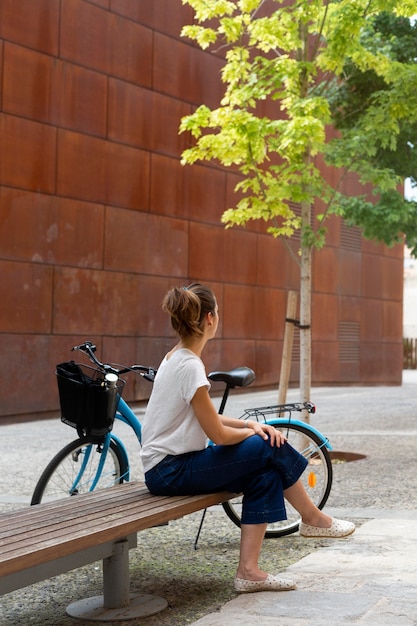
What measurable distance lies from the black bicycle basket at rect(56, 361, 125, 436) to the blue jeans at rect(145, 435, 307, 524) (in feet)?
2.23

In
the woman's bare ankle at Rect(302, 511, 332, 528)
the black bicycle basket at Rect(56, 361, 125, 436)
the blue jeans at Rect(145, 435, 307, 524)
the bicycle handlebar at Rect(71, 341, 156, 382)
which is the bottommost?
the woman's bare ankle at Rect(302, 511, 332, 528)

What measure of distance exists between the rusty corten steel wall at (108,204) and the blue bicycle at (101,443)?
850 centimetres

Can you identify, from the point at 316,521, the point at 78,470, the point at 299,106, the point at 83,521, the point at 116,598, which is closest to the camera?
the point at 83,521

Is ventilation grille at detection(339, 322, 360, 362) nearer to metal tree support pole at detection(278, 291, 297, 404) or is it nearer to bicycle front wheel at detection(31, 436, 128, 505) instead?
metal tree support pole at detection(278, 291, 297, 404)

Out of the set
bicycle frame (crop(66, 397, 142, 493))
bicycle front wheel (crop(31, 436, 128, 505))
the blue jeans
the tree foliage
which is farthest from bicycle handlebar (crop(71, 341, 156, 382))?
the tree foliage

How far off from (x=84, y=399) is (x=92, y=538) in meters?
1.48

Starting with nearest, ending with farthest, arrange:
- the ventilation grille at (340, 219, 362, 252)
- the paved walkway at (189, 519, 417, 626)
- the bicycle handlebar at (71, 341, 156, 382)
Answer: the paved walkway at (189, 519, 417, 626) < the bicycle handlebar at (71, 341, 156, 382) < the ventilation grille at (340, 219, 362, 252)

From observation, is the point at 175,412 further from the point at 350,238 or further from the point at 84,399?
the point at 350,238

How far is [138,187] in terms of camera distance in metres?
16.5

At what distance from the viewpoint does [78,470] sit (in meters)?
5.62

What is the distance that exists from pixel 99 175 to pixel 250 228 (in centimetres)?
471

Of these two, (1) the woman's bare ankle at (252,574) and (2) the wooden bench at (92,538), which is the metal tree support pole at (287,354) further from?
(1) the woman's bare ankle at (252,574)

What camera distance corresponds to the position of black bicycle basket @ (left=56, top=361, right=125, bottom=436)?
5.38m

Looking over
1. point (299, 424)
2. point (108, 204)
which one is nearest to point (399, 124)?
point (108, 204)
